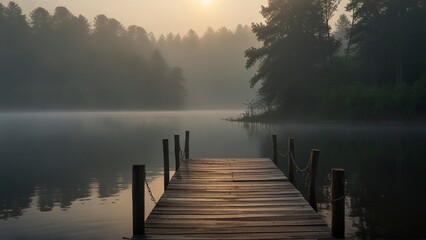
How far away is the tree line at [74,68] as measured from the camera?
132 metres

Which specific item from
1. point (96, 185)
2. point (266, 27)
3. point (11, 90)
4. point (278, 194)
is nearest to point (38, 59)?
point (11, 90)

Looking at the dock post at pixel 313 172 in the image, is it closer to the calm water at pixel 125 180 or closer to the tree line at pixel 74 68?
the calm water at pixel 125 180

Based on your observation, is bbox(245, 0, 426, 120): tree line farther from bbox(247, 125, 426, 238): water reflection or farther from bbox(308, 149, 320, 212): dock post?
bbox(308, 149, 320, 212): dock post

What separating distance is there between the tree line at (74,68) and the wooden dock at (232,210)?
12498 cm

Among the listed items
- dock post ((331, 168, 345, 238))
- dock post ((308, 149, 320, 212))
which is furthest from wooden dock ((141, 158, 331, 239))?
dock post ((308, 149, 320, 212))

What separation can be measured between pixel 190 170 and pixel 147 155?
16.6 m

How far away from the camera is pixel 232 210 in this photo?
457 inches

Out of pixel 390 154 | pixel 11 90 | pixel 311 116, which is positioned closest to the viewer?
pixel 390 154

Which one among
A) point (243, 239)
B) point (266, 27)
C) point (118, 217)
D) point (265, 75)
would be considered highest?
point (266, 27)

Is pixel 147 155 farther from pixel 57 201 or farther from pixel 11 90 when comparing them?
pixel 11 90

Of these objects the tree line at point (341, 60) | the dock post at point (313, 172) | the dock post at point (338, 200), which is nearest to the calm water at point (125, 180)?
the dock post at point (313, 172)

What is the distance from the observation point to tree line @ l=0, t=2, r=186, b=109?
132m

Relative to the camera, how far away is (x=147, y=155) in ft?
115

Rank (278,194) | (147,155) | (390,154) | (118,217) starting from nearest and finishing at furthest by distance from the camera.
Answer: (278,194), (118,217), (390,154), (147,155)
